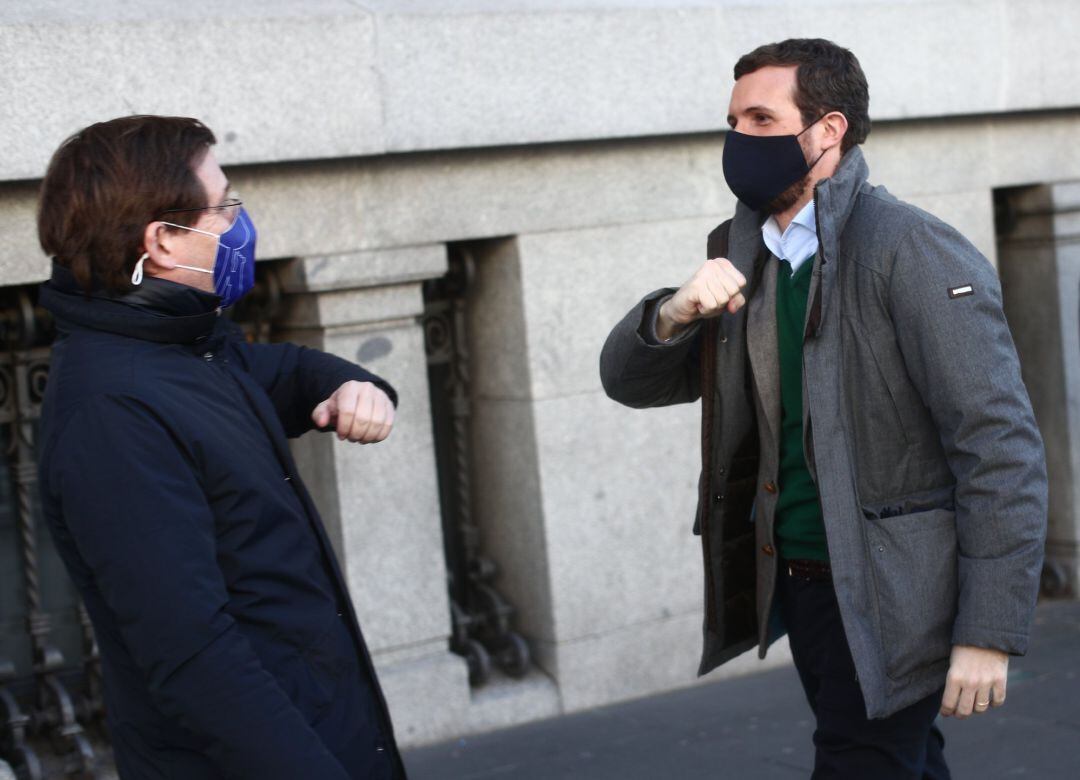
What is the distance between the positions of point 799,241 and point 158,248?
1.38m

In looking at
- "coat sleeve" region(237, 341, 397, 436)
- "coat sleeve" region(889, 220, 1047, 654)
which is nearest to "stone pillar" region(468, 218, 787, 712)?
"coat sleeve" region(237, 341, 397, 436)

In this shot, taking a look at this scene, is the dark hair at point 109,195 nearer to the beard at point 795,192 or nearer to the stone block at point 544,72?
the beard at point 795,192

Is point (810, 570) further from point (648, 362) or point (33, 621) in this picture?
point (33, 621)

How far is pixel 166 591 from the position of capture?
2.03m

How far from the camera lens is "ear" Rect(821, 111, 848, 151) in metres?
3.09

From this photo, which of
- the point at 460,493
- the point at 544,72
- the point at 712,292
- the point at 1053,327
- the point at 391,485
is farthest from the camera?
the point at 1053,327

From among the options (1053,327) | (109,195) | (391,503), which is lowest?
(391,503)

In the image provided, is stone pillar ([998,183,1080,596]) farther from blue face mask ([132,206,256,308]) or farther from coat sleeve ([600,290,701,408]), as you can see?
blue face mask ([132,206,256,308])

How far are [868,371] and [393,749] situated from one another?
1173 mm

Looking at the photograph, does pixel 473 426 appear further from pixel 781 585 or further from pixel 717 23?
pixel 781 585

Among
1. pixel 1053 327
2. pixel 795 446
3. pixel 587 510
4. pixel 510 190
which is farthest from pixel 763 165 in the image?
pixel 1053 327

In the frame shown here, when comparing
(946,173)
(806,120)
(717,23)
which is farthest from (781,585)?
(946,173)

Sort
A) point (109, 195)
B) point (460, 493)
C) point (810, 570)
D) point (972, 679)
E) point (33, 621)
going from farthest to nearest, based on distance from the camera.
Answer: point (460, 493), point (33, 621), point (810, 570), point (972, 679), point (109, 195)

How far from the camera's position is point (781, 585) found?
10.2 feet
